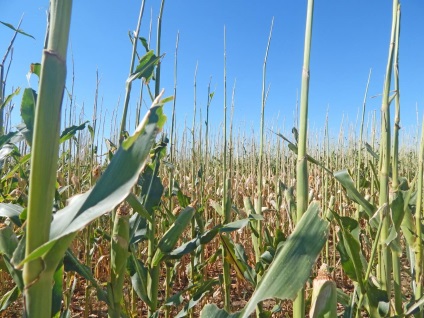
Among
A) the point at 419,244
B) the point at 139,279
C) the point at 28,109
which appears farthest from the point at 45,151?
the point at 419,244

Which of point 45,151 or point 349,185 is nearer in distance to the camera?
point 45,151

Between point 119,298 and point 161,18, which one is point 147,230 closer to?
point 119,298

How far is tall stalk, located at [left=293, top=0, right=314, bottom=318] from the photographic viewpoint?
57cm

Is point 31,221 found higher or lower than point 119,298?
higher

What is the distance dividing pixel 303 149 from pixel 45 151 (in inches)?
15.5

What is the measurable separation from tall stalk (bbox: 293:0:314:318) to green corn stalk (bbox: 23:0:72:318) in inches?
15.0

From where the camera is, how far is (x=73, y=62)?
1583mm

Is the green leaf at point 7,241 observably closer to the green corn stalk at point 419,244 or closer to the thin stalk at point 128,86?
the thin stalk at point 128,86

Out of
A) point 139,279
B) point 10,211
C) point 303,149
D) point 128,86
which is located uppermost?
point 128,86

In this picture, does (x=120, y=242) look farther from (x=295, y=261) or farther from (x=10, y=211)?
(x=295, y=261)

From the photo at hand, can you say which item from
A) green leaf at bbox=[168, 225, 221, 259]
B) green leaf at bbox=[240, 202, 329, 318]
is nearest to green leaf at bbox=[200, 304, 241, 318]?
green leaf at bbox=[240, 202, 329, 318]

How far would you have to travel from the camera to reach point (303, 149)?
0.57 m

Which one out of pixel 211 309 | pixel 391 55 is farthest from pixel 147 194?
pixel 391 55

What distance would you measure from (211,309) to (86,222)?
1.08 feet
